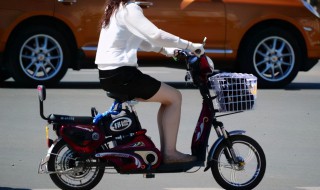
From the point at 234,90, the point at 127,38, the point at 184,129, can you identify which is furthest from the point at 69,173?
the point at 184,129

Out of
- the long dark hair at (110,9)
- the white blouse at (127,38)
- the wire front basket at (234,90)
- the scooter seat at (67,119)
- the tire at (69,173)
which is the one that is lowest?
the tire at (69,173)

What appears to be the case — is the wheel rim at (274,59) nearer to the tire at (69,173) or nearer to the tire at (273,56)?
the tire at (273,56)

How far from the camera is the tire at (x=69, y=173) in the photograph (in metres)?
7.50

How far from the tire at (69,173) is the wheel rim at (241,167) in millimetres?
861

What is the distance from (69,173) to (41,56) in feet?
23.1

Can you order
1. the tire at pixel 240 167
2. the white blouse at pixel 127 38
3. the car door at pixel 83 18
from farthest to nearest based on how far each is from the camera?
the car door at pixel 83 18 < the tire at pixel 240 167 < the white blouse at pixel 127 38

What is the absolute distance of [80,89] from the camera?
1512 centimetres

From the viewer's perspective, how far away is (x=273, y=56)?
15.1 m

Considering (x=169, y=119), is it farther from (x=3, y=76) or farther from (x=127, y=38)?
(x=3, y=76)

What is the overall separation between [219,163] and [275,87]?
7.53 m

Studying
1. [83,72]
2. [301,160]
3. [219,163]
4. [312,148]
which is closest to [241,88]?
[219,163]

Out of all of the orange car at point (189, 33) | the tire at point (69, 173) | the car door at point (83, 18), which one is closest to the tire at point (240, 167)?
the tire at point (69, 173)

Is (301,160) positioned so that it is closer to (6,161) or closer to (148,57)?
(6,161)

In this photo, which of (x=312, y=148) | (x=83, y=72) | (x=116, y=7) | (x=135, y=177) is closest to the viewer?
(x=116, y=7)
